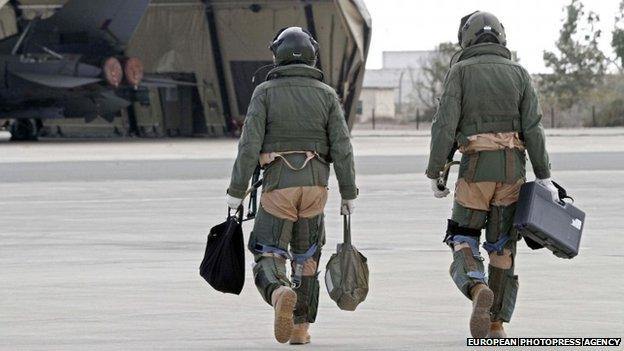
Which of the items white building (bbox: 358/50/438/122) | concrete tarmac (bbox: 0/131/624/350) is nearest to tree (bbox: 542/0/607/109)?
white building (bbox: 358/50/438/122)

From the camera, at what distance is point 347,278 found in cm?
884

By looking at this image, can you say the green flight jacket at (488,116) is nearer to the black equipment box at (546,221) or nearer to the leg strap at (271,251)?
the black equipment box at (546,221)

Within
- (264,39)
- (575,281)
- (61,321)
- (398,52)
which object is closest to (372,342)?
(61,321)

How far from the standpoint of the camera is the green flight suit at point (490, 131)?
8914 millimetres

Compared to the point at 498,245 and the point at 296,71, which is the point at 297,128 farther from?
the point at 498,245

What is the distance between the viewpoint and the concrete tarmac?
8.95m

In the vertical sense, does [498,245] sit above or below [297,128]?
below

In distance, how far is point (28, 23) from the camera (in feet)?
165

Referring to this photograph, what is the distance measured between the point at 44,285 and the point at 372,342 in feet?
12.0

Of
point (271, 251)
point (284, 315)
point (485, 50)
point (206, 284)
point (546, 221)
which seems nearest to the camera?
point (284, 315)

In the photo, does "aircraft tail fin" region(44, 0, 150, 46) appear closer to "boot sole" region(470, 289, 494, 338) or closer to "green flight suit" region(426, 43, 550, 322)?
"green flight suit" region(426, 43, 550, 322)

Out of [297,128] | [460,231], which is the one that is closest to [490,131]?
[460,231]

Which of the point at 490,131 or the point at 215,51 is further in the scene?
the point at 215,51

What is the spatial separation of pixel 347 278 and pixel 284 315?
25.7 inches
